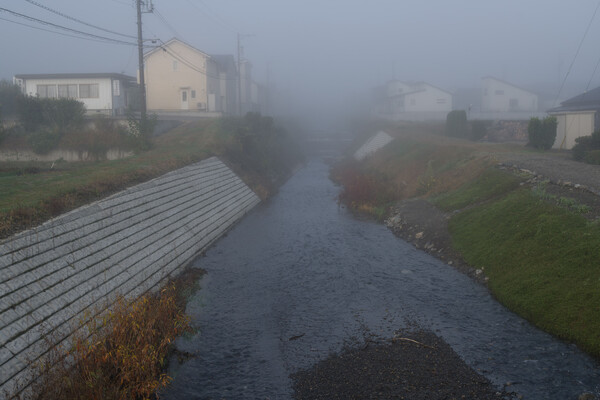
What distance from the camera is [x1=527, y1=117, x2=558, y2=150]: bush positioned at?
1174 inches

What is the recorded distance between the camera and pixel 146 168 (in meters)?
21.3

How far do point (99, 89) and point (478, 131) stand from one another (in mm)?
35922

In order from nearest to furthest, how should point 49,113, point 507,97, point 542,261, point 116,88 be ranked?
point 542,261 → point 49,113 → point 116,88 → point 507,97

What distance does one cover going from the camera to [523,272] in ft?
44.8

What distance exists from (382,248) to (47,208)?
1278 cm

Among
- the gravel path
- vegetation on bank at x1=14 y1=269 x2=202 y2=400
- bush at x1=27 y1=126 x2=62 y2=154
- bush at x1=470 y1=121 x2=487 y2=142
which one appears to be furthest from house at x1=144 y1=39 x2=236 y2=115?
vegetation on bank at x1=14 y1=269 x2=202 y2=400

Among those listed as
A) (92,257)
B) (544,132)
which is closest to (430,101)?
(544,132)

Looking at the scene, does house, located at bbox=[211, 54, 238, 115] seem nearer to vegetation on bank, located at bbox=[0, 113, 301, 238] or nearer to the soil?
vegetation on bank, located at bbox=[0, 113, 301, 238]

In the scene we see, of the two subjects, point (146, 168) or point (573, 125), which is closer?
point (146, 168)

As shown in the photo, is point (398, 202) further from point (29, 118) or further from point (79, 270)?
point (29, 118)

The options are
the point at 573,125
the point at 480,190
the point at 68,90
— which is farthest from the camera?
the point at 68,90

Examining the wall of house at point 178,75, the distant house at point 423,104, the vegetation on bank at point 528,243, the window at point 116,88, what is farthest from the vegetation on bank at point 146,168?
the distant house at point 423,104

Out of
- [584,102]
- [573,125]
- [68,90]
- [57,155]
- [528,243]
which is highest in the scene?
[68,90]

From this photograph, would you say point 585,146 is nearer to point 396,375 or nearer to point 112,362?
point 396,375
